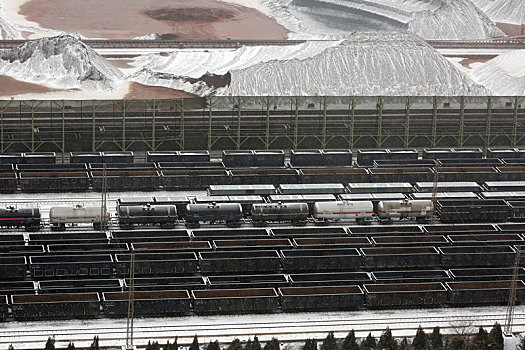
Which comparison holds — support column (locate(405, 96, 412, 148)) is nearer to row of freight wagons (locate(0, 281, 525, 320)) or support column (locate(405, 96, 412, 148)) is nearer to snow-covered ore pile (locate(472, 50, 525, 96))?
snow-covered ore pile (locate(472, 50, 525, 96))

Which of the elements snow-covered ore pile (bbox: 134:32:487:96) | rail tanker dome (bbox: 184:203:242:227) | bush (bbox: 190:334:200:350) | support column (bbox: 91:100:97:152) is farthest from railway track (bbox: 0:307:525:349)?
snow-covered ore pile (bbox: 134:32:487:96)

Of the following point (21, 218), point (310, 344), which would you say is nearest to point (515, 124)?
point (310, 344)

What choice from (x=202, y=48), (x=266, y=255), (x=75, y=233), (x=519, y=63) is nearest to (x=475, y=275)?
(x=266, y=255)

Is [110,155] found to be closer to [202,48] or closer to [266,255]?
[266,255]

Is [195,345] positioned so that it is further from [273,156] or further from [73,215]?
[273,156]

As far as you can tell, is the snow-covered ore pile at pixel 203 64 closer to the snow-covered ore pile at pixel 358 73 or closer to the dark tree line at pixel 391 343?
the snow-covered ore pile at pixel 358 73

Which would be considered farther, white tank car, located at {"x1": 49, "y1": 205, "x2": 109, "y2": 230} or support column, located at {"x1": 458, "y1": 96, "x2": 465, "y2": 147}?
support column, located at {"x1": 458, "y1": 96, "x2": 465, "y2": 147}

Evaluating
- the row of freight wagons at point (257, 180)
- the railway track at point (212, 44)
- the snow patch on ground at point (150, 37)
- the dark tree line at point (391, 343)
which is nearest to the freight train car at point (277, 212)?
the row of freight wagons at point (257, 180)
